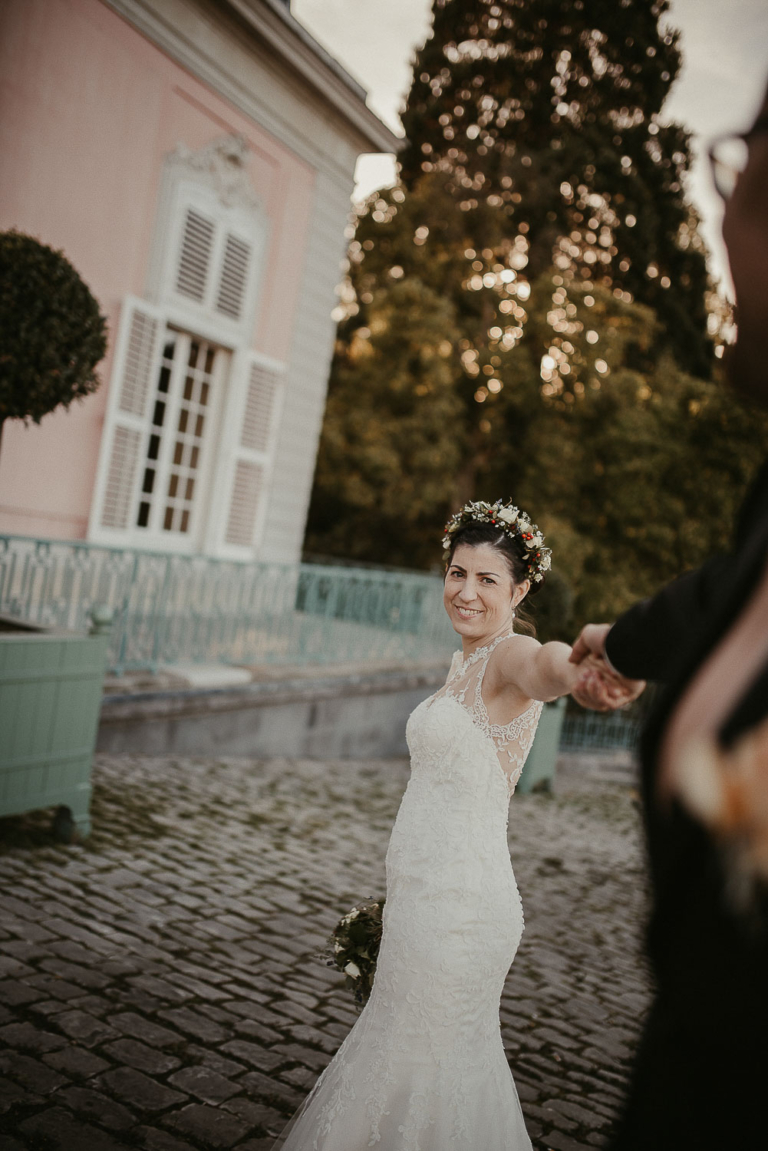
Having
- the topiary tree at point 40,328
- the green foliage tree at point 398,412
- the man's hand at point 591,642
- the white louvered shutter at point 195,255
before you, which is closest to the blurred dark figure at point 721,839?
the man's hand at point 591,642

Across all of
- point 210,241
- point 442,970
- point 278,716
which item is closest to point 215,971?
point 442,970

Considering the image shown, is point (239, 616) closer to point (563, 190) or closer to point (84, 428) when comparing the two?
point (84, 428)

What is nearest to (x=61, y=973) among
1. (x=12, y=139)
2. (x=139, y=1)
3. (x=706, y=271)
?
(x=12, y=139)

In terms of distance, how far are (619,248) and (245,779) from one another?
1652 cm

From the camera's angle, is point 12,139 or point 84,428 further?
point 84,428

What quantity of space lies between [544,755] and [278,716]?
12.6ft

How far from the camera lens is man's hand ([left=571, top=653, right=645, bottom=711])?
65.6 inches

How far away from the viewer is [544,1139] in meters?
3.42

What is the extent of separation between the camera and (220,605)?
9016 millimetres

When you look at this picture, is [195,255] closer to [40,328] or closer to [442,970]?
[40,328]

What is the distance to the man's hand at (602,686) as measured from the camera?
1665 millimetres

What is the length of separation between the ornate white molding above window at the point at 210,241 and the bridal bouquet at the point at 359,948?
7901 millimetres

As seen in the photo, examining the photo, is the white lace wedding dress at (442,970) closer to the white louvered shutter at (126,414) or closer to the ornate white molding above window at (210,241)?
the white louvered shutter at (126,414)

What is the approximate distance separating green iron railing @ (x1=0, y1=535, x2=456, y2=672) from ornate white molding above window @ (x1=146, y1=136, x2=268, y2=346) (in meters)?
A: 2.86
